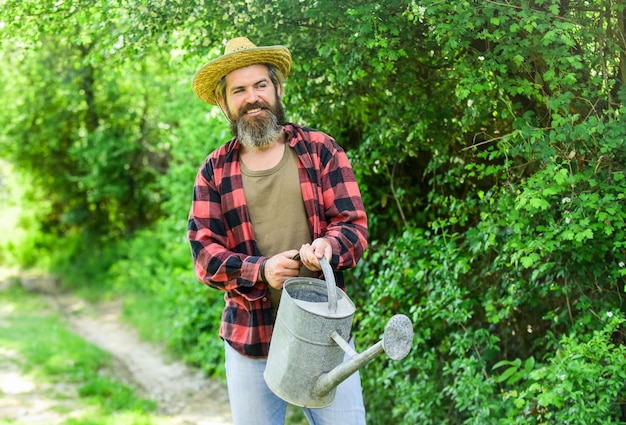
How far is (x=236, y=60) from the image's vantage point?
2648 mm

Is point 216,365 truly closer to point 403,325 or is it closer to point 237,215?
point 237,215

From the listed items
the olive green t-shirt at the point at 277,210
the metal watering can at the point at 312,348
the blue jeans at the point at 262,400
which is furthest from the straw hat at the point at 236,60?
the blue jeans at the point at 262,400

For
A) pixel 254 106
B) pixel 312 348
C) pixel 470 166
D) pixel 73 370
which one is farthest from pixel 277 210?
pixel 73 370

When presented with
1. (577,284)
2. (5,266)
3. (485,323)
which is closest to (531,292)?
(577,284)

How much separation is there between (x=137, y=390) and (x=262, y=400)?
12.5ft

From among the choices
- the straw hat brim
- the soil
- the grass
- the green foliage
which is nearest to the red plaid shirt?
the straw hat brim

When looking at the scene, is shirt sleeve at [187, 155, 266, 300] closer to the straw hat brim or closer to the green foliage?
the straw hat brim

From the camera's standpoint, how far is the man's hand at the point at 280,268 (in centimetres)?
236

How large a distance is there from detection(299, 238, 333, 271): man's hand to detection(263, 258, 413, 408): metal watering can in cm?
4

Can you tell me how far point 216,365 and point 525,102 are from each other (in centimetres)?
403

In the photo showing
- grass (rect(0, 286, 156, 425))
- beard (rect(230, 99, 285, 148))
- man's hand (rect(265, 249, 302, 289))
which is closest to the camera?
man's hand (rect(265, 249, 302, 289))

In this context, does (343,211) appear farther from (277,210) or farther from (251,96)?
(251,96)

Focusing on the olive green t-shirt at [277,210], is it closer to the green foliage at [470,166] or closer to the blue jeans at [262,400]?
the blue jeans at [262,400]

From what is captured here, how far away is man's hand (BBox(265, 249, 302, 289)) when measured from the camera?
2.36 meters
